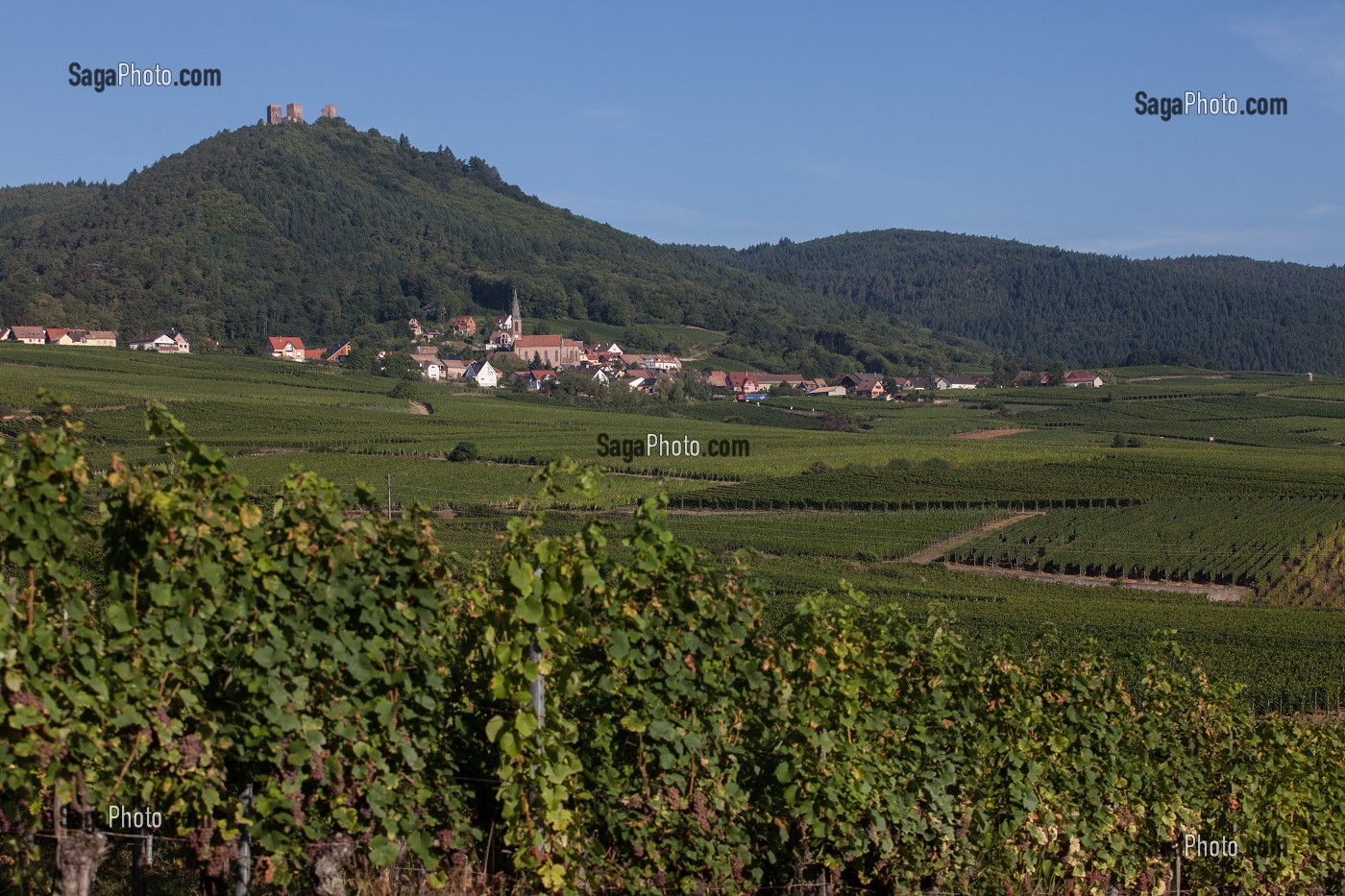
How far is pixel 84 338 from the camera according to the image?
109875mm

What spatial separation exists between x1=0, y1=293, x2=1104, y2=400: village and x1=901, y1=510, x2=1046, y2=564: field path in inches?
2050

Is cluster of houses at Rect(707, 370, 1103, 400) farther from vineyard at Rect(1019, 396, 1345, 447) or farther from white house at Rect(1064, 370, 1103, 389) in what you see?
vineyard at Rect(1019, 396, 1345, 447)

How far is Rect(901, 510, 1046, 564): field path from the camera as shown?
40.2 metres

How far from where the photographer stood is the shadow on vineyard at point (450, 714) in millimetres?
5309

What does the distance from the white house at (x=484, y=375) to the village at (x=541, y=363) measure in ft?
0.35

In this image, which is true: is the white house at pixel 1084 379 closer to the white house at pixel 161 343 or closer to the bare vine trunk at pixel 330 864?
the white house at pixel 161 343

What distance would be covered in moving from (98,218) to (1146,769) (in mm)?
165247

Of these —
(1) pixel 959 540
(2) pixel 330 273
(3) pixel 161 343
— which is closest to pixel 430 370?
(3) pixel 161 343

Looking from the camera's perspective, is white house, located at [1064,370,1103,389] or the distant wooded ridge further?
the distant wooded ridge

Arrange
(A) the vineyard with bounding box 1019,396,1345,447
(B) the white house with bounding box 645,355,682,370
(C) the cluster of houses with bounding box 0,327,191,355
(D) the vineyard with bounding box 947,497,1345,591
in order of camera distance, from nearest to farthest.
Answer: (D) the vineyard with bounding box 947,497,1345,591, (A) the vineyard with bounding box 1019,396,1345,447, (C) the cluster of houses with bounding box 0,327,191,355, (B) the white house with bounding box 645,355,682,370

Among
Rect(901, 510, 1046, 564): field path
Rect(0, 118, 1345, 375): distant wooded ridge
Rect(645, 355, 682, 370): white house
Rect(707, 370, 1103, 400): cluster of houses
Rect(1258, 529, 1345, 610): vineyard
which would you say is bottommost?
Rect(1258, 529, 1345, 610): vineyard

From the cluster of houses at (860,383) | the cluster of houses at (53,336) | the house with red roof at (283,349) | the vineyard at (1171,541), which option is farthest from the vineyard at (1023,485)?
the cluster of houses at (53,336)

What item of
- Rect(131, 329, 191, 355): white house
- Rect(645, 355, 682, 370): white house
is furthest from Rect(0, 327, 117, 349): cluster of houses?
Rect(645, 355, 682, 370): white house

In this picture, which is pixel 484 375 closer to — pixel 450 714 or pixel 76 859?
pixel 450 714
